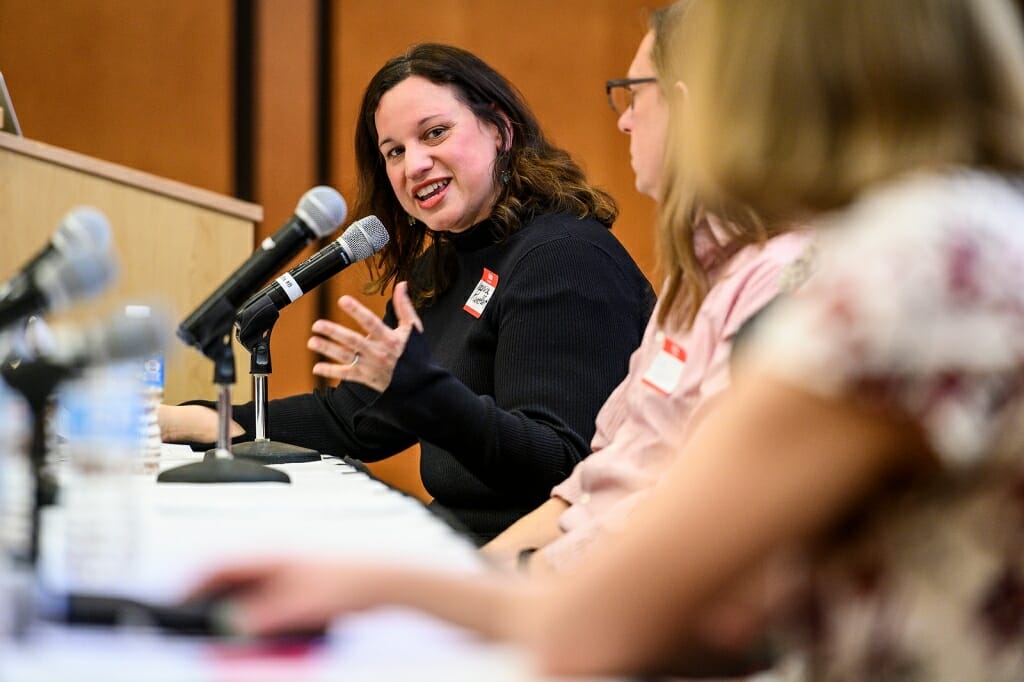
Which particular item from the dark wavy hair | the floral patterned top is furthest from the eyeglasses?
the floral patterned top

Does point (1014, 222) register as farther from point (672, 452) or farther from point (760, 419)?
point (672, 452)

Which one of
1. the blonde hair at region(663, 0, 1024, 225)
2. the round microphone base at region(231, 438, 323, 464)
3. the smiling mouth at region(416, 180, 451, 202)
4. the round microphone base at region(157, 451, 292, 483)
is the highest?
the blonde hair at region(663, 0, 1024, 225)

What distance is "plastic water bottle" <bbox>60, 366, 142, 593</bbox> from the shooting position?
86 centimetres

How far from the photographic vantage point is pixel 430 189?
8.16 ft

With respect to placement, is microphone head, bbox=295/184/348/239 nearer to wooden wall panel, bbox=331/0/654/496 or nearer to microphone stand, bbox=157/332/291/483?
microphone stand, bbox=157/332/291/483

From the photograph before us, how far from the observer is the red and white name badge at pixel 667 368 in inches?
55.4

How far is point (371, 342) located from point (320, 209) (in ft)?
0.85

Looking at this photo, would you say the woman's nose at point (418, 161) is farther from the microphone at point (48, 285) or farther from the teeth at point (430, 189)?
the microphone at point (48, 285)

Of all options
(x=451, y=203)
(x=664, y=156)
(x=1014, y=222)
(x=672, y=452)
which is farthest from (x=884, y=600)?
(x=451, y=203)

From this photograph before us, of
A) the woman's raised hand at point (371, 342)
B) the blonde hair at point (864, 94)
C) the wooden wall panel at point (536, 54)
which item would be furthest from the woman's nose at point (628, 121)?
the wooden wall panel at point (536, 54)

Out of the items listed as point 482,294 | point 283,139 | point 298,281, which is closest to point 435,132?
point 482,294

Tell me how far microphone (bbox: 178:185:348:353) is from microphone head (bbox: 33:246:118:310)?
53 centimetres

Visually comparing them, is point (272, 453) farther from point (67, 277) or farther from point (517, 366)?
point (67, 277)

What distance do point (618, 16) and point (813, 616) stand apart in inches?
175
